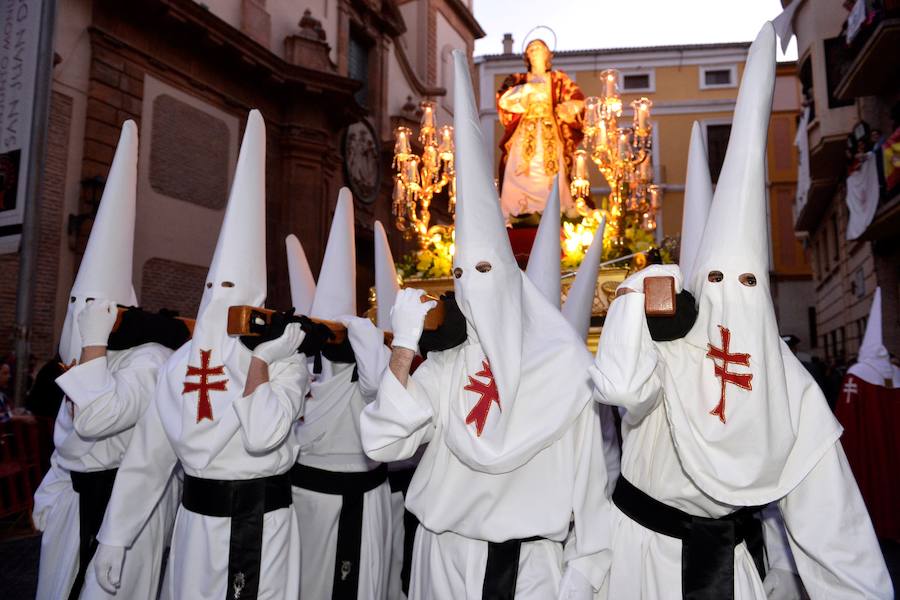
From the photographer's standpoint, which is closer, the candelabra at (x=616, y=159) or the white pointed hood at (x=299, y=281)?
the white pointed hood at (x=299, y=281)

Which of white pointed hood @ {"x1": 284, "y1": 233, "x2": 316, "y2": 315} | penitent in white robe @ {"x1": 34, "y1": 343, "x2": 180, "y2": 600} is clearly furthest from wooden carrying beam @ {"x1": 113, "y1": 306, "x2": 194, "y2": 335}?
white pointed hood @ {"x1": 284, "y1": 233, "x2": 316, "y2": 315}

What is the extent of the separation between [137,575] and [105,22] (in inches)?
372

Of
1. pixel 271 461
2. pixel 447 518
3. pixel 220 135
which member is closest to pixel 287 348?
pixel 271 461

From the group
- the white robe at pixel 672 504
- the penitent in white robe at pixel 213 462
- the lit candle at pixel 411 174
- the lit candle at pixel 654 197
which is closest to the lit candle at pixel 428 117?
the lit candle at pixel 411 174

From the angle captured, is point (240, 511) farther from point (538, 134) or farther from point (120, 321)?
point (538, 134)

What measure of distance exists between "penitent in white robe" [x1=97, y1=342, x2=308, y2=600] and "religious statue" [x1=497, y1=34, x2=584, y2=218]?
20.3 feet

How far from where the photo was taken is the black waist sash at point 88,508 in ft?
12.0

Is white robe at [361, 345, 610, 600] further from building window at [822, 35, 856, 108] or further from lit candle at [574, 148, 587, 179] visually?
building window at [822, 35, 856, 108]

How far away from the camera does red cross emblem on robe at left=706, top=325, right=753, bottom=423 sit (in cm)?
241

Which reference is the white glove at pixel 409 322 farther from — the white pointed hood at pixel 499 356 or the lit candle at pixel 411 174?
the lit candle at pixel 411 174

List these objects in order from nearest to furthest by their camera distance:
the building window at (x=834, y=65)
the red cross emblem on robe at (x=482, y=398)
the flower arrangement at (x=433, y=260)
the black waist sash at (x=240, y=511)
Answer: the red cross emblem on robe at (x=482, y=398)
the black waist sash at (x=240, y=511)
the flower arrangement at (x=433, y=260)
the building window at (x=834, y=65)

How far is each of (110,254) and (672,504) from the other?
3286 mm

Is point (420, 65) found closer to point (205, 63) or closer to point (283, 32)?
point (283, 32)

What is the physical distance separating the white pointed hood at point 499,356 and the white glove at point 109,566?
1.75m
